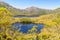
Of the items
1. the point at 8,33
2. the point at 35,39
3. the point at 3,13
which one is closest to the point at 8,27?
the point at 8,33

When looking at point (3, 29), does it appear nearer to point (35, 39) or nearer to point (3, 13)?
point (3, 13)

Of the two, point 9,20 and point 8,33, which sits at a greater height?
point 9,20

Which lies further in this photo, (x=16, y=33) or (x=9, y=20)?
(x=16, y=33)

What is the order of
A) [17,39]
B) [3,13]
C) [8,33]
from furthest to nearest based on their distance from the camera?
1. [17,39]
2. [8,33]
3. [3,13]

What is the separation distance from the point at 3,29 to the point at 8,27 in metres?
0.78

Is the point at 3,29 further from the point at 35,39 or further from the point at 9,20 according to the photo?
the point at 35,39

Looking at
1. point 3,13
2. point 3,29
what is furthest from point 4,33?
point 3,13

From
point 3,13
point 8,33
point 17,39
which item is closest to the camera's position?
point 3,13

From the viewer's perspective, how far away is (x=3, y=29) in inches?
671

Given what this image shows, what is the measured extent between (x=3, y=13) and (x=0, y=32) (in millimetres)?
1773

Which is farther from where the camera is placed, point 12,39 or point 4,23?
point 12,39

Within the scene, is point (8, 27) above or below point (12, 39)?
above

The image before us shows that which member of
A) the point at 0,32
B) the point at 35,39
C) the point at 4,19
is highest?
the point at 4,19

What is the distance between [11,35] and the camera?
18375 mm
